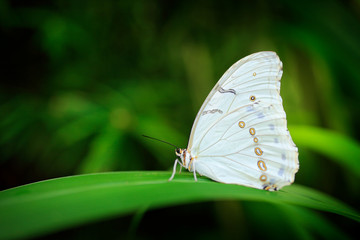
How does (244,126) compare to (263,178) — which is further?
(244,126)

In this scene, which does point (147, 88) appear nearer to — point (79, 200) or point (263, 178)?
point (263, 178)

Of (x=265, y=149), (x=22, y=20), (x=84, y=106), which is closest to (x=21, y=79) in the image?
(x=22, y=20)

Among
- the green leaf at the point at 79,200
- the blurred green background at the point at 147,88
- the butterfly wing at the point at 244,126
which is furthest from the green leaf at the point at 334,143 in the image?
the green leaf at the point at 79,200

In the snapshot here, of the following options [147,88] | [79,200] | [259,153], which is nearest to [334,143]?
[259,153]

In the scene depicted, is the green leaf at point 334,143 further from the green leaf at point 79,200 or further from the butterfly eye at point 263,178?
the green leaf at point 79,200

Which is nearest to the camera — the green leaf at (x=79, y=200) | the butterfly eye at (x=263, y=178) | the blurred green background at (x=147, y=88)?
the green leaf at (x=79, y=200)

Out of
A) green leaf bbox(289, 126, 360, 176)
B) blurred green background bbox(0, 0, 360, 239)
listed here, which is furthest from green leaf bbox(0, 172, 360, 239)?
blurred green background bbox(0, 0, 360, 239)

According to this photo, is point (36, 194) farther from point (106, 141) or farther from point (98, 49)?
point (98, 49)
